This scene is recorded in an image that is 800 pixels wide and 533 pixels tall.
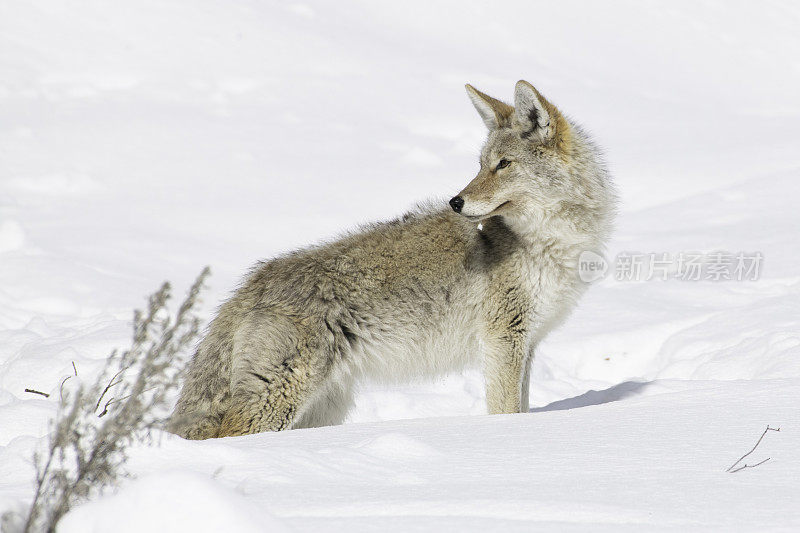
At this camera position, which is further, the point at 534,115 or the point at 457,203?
the point at 534,115

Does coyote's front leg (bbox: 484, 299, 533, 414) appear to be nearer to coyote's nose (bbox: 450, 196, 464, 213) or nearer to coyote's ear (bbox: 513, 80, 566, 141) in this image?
coyote's nose (bbox: 450, 196, 464, 213)

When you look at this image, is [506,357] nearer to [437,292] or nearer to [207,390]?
[437,292]

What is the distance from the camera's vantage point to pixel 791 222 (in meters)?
11.4

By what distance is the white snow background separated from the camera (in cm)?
291

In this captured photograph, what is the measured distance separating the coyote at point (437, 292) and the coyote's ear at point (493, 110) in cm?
2

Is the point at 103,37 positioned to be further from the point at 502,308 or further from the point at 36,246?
the point at 502,308

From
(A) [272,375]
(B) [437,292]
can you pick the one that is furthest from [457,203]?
(A) [272,375]

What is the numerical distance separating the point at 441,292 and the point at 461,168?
32.0 ft

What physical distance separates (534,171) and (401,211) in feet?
24.6

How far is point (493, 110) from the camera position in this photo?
6.02 metres

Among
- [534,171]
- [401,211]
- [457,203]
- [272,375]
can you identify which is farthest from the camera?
[401,211]

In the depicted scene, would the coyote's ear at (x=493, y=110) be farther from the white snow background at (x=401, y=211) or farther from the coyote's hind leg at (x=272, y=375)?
the coyote's hind leg at (x=272, y=375)

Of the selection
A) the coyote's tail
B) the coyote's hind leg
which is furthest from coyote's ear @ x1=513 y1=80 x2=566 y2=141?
the coyote's tail

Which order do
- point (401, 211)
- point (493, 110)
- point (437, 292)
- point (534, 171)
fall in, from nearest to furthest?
point (437, 292) < point (534, 171) < point (493, 110) < point (401, 211)
